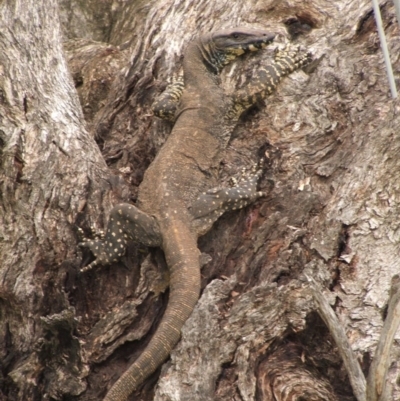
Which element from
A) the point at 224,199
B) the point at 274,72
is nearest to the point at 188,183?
the point at 224,199

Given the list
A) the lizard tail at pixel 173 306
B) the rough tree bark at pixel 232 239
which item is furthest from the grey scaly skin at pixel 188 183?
the rough tree bark at pixel 232 239

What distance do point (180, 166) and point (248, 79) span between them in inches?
47.3

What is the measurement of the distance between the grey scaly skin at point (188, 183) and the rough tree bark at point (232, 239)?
0.44 feet

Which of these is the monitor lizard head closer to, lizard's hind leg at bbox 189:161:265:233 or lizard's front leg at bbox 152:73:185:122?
lizard's front leg at bbox 152:73:185:122

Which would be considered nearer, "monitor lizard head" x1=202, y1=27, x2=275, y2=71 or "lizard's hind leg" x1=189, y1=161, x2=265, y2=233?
"lizard's hind leg" x1=189, y1=161, x2=265, y2=233

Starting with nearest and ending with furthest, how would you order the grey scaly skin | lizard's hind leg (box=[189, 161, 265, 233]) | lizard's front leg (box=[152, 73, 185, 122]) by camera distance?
the grey scaly skin → lizard's hind leg (box=[189, 161, 265, 233]) → lizard's front leg (box=[152, 73, 185, 122])

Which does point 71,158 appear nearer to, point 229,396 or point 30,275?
point 30,275

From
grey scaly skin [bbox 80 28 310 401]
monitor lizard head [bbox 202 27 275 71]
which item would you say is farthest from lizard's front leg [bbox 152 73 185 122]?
monitor lizard head [bbox 202 27 275 71]

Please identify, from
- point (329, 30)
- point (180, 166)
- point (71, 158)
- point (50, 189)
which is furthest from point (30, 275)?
point (329, 30)

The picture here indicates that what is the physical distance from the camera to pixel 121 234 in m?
5.38

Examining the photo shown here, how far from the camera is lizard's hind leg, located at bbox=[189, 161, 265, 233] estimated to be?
215 inches

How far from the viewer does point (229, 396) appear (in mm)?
4035

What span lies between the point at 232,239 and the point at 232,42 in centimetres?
250

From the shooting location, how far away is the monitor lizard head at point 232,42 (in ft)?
21.2
